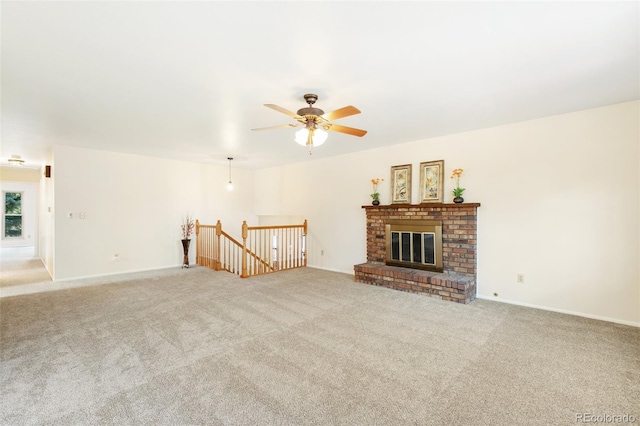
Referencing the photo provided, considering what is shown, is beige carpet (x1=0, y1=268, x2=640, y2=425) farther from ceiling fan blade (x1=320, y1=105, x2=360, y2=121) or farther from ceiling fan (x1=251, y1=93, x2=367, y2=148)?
ceiling fan blade (x1=320, y1=105, x2=360, y2=121)

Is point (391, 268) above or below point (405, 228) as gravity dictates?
below

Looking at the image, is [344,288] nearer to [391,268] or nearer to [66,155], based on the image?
[391,268]

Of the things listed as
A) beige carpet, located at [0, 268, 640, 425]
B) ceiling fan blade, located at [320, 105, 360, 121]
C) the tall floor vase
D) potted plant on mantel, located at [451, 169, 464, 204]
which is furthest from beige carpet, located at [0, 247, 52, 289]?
potted plant on mantel, located at [451, 169, 464, 204]

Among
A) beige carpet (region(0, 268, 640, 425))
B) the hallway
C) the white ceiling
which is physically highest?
the white ceiling

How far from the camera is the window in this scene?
943 cm

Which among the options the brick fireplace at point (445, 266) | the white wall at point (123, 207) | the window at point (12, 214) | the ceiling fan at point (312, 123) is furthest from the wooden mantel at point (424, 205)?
the window at point (12, 214)

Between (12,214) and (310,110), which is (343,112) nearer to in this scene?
(310,110)

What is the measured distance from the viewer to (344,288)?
486cm

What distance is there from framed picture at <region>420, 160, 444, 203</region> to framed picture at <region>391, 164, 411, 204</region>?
0.24 metres

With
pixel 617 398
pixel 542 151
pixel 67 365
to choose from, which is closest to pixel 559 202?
pixel 542 151

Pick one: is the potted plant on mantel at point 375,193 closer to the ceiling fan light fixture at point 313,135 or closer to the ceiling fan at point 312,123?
the ceiling fan at point 312,123

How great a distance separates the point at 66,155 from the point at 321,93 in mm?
5359

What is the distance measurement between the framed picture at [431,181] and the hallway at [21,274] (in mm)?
6589

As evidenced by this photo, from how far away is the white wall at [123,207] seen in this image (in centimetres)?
542
